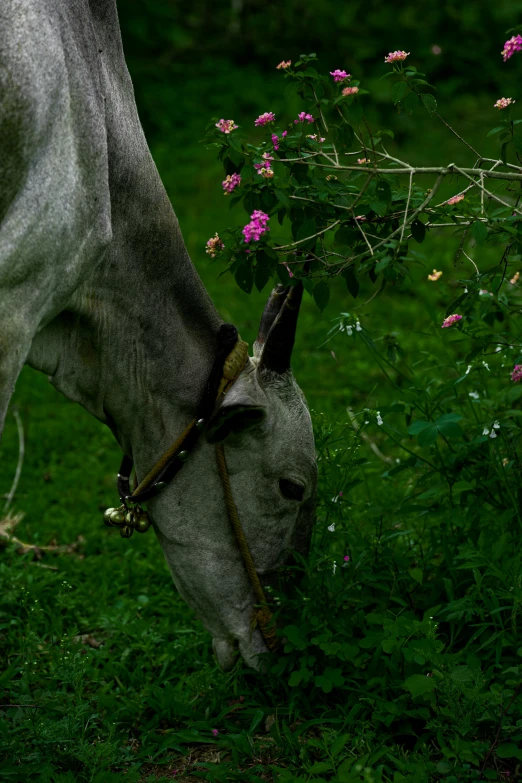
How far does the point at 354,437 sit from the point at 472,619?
71 cm

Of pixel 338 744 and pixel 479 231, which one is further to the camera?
pixel 479 231

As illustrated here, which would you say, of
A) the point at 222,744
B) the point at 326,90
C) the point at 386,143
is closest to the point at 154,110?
the point at 386,143

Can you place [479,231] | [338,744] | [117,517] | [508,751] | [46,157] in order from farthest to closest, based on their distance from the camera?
[117,517]
[479,231]
[338,744]
[508,751]
[46,157]

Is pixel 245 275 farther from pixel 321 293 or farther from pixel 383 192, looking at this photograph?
pixel 383 192

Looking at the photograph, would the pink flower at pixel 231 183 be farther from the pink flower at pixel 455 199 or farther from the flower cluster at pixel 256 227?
the pink flower at pixel 455 199

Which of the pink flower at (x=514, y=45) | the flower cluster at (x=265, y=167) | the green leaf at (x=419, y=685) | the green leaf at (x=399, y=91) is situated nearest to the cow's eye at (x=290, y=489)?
the green leaf at (x=419, y=685)

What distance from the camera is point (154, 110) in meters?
9.43

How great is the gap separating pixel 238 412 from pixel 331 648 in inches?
32.0

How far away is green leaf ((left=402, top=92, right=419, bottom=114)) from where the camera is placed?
3182mm

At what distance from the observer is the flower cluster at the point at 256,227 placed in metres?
3.14

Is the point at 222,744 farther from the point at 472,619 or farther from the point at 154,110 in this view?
the point at 154,110

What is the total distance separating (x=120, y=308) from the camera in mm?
3297

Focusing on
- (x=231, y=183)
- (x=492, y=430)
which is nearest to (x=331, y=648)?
(x=492, y=430)

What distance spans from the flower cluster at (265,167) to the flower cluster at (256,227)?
111 mm
